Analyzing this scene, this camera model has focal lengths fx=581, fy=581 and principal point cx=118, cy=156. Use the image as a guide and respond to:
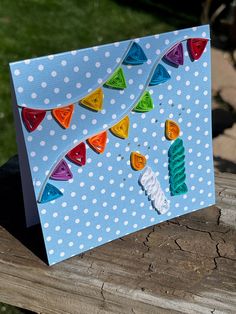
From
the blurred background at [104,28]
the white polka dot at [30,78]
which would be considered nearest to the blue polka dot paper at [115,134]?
the white polka dot at [30,78]

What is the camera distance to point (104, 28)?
4.76 metres

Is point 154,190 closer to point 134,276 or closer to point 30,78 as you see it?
point 134,276

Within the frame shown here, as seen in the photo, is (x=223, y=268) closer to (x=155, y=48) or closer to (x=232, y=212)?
(x=232, y=212)

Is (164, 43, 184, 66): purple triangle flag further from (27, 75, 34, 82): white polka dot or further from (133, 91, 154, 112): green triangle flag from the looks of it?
(27, 75, 34, 82): white polka dot

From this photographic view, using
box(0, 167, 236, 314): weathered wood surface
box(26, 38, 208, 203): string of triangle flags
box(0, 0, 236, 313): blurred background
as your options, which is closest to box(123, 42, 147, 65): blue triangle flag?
box(26, 38, 208, 203): string of triangle flags

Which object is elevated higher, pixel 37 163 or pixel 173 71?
pixel 173 71

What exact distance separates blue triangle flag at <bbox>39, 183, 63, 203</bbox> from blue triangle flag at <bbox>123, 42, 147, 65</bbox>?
1.03 ft

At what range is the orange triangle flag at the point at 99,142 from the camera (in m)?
1.28

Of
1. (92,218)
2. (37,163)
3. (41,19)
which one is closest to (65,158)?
(37,163)

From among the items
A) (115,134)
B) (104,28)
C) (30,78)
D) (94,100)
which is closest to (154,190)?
(115,134)

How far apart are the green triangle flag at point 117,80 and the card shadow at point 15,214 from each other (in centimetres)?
42

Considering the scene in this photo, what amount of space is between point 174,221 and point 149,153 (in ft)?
0.70

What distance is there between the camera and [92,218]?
4.42 feet

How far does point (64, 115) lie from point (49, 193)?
17cm
